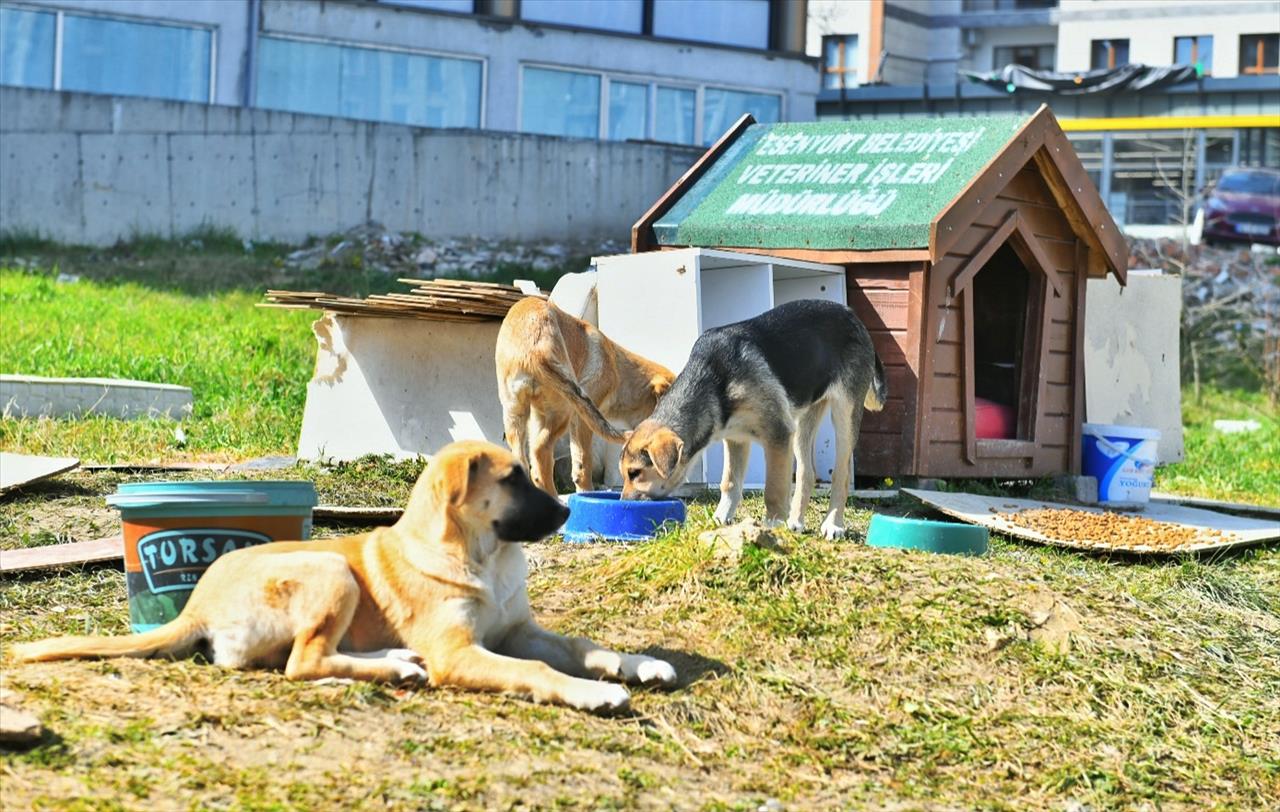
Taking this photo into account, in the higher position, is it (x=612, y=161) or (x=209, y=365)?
(x=612, y=161)

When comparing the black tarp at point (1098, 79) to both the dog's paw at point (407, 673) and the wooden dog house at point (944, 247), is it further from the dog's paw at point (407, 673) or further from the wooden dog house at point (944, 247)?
the dog's paw at point (407, 673)

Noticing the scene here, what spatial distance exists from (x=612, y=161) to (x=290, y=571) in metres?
20.1

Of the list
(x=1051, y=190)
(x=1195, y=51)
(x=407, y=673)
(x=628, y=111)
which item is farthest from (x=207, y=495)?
(x=1195, y=51)

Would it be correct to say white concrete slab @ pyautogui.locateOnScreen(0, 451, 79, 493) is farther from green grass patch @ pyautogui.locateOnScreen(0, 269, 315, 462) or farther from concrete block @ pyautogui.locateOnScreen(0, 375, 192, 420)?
concrete block @ pyautogui.locateOnScreen(0, 375, 192, 420)

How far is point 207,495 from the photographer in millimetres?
5652

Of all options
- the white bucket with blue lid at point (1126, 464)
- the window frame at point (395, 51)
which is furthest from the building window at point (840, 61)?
the white bucket with blue lid at point (1126, 464)

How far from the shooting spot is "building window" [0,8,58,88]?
23.6 m

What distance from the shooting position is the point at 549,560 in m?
7.21

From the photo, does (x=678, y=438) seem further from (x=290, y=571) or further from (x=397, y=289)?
(x=397, y=289)

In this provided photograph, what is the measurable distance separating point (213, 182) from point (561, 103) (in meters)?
8.59

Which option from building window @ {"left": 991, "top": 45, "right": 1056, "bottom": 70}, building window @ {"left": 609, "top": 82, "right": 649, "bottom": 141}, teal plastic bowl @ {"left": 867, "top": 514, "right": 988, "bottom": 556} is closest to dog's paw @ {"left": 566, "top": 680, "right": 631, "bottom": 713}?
teal plastic bowl @ {"left": 867, "top": 514, "right": 988, "bottom": 556}

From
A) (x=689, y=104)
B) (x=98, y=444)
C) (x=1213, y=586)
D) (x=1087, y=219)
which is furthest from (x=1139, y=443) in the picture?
(x=689, y=104)

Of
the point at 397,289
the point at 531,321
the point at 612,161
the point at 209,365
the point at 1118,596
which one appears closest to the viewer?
the point at 1118,596

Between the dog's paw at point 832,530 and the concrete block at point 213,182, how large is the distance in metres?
15.0
